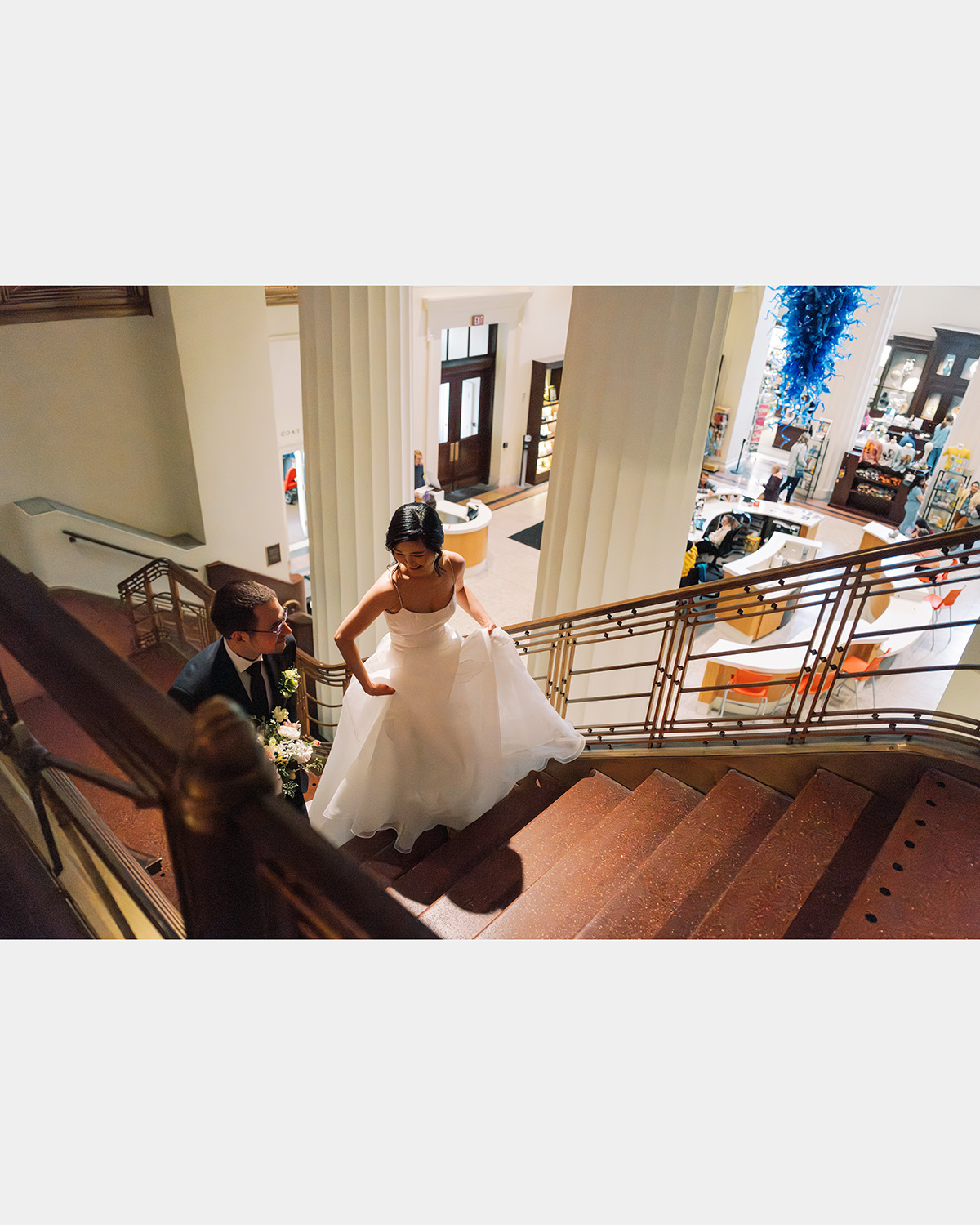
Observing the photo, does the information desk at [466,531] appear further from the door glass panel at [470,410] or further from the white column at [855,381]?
the white column at [855,381]

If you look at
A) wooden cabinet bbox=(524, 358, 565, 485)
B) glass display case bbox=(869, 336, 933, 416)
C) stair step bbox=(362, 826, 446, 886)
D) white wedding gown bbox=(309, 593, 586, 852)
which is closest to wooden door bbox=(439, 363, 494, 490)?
wooden cabinet bbox=(524, 358, 565, 485)

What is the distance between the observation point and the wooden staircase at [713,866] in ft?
8.77

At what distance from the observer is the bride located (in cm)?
320

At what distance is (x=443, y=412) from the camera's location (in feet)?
49.1

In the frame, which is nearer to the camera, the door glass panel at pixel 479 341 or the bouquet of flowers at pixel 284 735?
the bouquet of flowers at pixel 284 735

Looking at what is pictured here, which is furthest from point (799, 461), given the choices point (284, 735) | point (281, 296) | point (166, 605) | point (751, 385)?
point (284, 735)

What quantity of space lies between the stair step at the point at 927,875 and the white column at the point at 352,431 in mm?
4052

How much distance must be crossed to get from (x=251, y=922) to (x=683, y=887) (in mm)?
2368

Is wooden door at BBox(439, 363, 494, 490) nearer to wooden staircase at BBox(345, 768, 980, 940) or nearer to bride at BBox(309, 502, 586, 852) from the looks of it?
bride at BBox(309, 502, 586, 852)

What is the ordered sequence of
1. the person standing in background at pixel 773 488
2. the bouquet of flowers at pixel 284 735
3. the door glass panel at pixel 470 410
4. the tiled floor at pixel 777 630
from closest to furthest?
the bouquet of flowers at pixel 284 735 → the tiled floor at pixel 777 630 → the door glass panel at pixel 470 410 → the person standing in background at pixel 773 488

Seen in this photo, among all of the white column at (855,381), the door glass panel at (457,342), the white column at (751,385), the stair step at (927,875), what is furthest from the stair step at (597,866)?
the white column at (751,385)

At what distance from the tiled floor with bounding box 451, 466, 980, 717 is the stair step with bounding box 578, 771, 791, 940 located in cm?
396

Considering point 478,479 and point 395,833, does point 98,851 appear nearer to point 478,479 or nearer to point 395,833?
point 395,833

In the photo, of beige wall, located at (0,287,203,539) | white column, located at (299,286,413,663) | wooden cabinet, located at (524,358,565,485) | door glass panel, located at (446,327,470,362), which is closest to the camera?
white column, located at (299,286,413,663)
